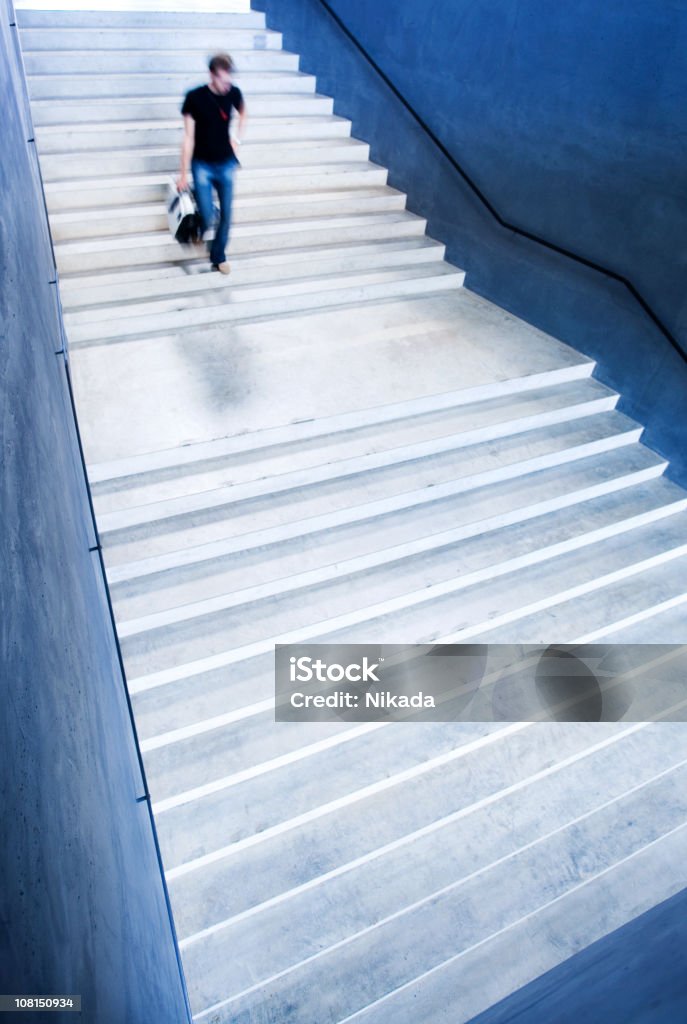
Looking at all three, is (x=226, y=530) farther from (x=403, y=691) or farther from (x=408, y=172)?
(x=408, y=172)

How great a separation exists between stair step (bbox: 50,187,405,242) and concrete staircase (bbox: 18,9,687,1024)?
0.08 feet

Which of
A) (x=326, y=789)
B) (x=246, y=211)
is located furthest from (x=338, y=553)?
(x=246, y=211)

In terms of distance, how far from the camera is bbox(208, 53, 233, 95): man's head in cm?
397

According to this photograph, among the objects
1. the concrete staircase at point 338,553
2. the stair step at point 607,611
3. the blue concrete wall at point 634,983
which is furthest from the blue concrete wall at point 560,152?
the blue concrete wall at point 634,983

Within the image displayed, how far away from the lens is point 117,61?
5820 millimetres

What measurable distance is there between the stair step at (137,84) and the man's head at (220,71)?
4.34 feet

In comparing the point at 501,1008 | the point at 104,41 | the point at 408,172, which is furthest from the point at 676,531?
the point at 104,41

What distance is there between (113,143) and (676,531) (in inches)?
203

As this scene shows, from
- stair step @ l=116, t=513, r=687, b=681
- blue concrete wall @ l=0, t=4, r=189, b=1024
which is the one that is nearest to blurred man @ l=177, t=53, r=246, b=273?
blue concrete wall @ l=0, t=4, r=189, b=1024

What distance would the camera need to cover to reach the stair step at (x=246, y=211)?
480 cm

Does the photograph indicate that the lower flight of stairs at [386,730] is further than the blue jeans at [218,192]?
No

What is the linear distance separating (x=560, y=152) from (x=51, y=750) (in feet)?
15.8

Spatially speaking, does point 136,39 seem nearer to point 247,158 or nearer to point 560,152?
point 247,158

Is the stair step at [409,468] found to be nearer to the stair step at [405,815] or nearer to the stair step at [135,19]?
the stair step at [405,815]
